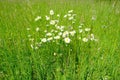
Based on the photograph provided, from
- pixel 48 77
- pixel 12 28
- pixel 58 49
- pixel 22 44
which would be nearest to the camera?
pixel 48 77

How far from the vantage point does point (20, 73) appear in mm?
1770

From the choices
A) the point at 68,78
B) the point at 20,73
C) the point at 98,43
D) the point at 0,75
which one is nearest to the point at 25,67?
the point at 20,73

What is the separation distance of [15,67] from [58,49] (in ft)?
1.39

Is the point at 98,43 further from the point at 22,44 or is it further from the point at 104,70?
the point at 22,44

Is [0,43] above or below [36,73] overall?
above

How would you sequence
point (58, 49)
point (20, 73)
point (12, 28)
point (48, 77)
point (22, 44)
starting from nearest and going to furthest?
point (48, 77) → point (20, 73) → point (58, 49) → point (22, 44) → point (12, 28)

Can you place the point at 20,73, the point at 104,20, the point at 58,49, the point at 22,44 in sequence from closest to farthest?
1. the point at 20,73
2. the point at 58,49
3. the point at 22,44
4. the point at 104,20

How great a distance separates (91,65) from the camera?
1.77m

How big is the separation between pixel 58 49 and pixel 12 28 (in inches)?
38.3

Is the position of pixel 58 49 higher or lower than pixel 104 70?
higher

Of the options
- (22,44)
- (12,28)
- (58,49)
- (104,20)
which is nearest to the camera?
(58,49)

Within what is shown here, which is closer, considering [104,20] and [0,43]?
[0,43]

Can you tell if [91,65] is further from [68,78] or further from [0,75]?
[0,75]

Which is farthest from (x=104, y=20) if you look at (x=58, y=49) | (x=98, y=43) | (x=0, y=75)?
(x=0, y=75)
